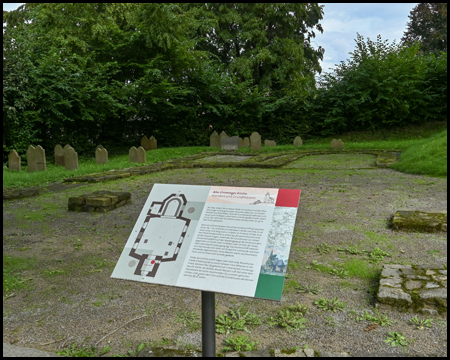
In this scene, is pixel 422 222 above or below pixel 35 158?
below

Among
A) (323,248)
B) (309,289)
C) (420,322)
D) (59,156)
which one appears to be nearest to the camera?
(420,322)

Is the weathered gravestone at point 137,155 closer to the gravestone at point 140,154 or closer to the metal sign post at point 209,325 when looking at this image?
the gravestone at point 140,154

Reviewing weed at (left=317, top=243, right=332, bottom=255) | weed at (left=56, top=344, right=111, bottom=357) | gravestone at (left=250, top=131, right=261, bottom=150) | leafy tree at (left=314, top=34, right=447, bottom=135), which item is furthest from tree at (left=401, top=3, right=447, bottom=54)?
weed at (left=56, top=344, right=111, bottom=357)

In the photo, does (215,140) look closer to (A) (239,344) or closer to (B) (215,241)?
(A) (239,344)

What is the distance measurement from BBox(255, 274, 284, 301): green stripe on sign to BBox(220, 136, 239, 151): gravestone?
14.5m

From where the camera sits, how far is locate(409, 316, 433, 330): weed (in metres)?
2.44

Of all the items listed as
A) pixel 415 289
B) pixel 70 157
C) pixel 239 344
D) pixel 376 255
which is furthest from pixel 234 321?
pixel 70 157

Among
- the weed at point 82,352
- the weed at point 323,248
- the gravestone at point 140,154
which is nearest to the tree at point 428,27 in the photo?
the gravestone at point 140,154

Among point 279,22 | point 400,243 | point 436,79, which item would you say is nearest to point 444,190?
point 400,243

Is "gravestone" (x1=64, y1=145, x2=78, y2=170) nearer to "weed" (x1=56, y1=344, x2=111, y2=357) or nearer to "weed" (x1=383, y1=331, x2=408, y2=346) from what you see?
"weed" (x1=56, y1=344, x2=111, y2=357)

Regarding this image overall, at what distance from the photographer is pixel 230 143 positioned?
16.2 metres

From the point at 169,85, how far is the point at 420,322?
1602 centimetres

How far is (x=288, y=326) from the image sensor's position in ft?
8.14

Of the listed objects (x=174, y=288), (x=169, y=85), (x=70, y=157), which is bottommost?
(x=174, y=288)
